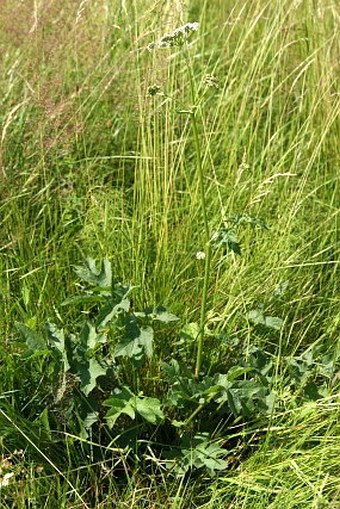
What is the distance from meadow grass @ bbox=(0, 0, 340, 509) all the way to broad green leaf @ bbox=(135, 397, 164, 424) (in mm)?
134

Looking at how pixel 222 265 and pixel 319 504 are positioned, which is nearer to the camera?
pixel 319 504

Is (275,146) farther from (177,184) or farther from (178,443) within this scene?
(178,443)

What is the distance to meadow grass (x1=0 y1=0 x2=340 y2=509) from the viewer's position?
7.17 feet

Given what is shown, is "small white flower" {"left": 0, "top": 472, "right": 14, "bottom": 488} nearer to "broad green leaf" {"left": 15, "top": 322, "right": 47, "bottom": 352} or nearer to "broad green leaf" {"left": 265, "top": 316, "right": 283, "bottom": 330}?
"broad green leaf" {"left": 15, "top": 322, "right": 47, "bottom": 352}

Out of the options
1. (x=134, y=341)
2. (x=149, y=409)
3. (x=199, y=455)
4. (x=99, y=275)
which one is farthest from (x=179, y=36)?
(x=199, y=455)

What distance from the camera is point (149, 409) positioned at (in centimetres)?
215

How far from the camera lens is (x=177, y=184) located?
3014 millimetres

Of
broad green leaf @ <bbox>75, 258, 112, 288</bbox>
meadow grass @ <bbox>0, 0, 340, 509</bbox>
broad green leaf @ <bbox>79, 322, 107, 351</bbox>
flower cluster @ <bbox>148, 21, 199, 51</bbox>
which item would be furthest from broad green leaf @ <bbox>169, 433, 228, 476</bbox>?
flower cluster @ <bbox>148, 21, 199, 51</bbox>

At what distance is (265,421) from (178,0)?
3.69 ft

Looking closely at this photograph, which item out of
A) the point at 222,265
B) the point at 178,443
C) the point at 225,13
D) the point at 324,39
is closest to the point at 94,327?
the point at 178,443

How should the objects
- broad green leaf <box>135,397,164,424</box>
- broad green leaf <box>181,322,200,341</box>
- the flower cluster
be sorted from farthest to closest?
1. broad green leaf <box>181,322,200,341</box>
2. broad green leaf <box>135,397,164,424</box>
3. the flower cluster

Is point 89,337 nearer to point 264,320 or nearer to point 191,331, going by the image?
point 191,331

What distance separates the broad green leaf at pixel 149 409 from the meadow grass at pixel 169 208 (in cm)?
13

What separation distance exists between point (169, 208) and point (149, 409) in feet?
2.31
